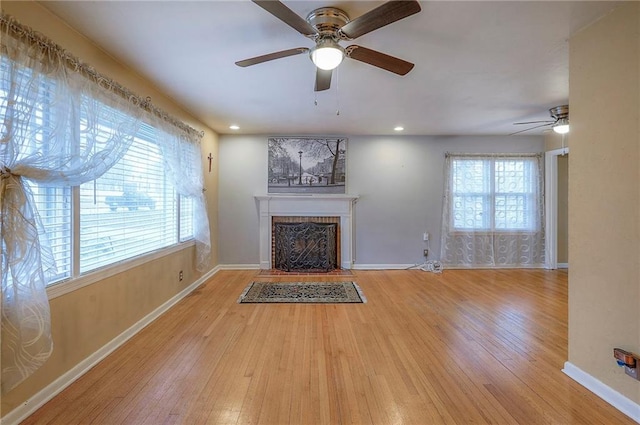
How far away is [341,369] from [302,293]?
167 cm

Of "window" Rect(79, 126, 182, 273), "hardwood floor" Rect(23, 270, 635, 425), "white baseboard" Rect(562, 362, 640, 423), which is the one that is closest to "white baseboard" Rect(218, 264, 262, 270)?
"hardwood floor" Rect(23, 270, 635, 425)

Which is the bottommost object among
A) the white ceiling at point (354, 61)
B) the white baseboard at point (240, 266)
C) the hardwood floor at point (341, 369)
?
the hardwood floor at point (341, 369)

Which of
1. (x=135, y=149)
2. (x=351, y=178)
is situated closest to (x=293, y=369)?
(x=135, y=149)

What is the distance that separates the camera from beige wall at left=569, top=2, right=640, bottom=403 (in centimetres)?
158

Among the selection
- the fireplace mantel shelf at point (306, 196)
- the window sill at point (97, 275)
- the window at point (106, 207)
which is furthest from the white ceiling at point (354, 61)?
the window sill at point (97, 275)

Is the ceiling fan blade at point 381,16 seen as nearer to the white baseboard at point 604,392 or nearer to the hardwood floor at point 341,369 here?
the hardwood floor at point 341,369

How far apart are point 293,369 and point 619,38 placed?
2850 mm

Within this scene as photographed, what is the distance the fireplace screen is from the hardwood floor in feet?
5.20

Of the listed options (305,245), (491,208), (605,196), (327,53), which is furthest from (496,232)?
(327,53)

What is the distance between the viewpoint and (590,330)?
182cm

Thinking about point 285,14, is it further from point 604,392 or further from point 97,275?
point 604,392

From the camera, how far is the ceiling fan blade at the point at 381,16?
4.44 ft

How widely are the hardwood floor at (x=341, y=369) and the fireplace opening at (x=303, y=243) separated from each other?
1.58 meters

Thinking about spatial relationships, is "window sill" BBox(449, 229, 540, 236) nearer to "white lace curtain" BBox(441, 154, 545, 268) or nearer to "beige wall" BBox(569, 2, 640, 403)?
"white lace curtain" BBox(441, 154, 545, 268)
